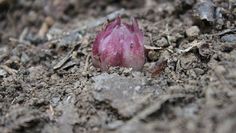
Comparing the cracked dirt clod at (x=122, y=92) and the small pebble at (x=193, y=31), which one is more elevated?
the small pebble at (x=193, y=31)

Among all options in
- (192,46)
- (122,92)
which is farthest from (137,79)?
(192,46)

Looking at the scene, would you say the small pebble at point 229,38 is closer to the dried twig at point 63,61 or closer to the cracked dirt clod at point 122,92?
the cracked dirt clod at point 122,92

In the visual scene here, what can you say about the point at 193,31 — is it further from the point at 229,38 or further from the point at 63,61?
the point at 63,61

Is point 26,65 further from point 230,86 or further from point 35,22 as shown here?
point 230,86

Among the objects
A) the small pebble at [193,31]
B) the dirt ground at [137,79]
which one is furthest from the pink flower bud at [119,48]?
the small pebble at [193,31]

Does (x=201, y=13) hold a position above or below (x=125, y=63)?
above

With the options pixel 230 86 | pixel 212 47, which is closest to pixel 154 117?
pixel 230 86
